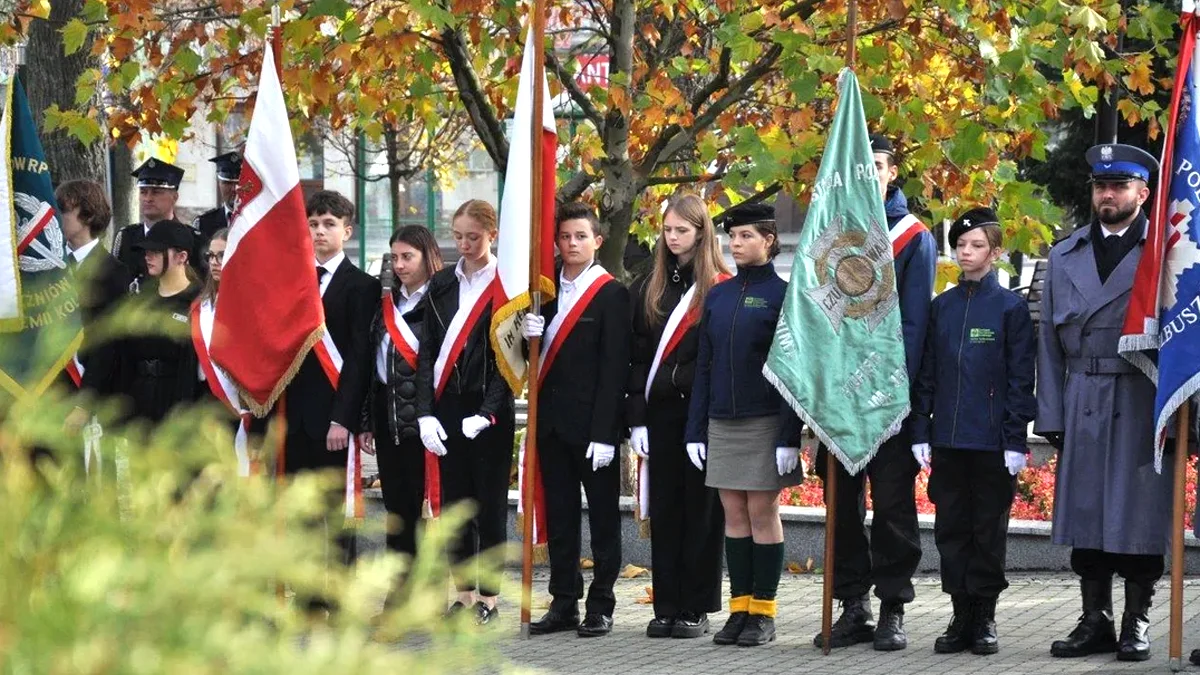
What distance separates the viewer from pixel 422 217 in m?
34.8

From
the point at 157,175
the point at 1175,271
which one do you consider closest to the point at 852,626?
the point at 1175,271

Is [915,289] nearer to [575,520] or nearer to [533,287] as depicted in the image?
[533,287]

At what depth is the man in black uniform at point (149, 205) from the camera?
31.9 ft

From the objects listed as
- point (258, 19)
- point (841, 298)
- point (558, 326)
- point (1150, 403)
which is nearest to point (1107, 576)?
point (1150, 403)

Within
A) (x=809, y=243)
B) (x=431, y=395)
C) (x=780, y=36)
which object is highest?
(x=780, y=36)

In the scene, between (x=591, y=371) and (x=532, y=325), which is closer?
(x=532, y=325)

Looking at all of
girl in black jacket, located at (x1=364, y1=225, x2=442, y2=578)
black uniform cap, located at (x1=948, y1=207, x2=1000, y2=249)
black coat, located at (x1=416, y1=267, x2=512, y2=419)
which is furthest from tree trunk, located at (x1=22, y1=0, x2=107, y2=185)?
black uniform cap, located at (x1=948, y1=207, x2=1000, y2=249)

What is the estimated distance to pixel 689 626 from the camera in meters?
8.31

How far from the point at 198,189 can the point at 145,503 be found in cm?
3220

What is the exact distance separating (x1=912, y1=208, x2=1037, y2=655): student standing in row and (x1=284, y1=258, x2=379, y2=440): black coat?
2.56 m

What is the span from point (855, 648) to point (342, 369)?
8.79ft

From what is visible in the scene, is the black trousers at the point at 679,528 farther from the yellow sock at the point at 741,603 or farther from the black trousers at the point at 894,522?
the black trousers at the point at 894,522

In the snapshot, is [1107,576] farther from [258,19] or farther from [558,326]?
[258,19]

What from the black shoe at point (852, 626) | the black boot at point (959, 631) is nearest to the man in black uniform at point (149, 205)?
the black shoe at point (852, 626)
